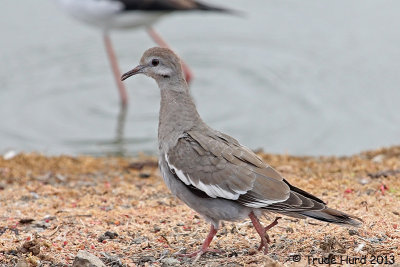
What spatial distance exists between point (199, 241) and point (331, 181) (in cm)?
194

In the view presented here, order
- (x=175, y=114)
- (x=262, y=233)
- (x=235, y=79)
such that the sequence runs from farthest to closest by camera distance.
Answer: (x=235, y=79) → (x=175, y=114) → (x=262, y=233)

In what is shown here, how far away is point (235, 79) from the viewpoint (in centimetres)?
1287

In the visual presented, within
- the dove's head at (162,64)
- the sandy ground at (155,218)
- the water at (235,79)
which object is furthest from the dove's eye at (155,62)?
the water at (235,79)

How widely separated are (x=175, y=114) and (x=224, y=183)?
3.02ft

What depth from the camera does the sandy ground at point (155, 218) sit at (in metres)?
5.26

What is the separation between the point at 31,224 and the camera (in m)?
6.23

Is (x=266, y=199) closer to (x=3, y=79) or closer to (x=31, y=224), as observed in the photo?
(x=31, y=224)

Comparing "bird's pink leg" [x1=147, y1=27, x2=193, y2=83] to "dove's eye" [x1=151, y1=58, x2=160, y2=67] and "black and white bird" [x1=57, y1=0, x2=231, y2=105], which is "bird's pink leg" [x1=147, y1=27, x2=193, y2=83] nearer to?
"black and white bird" [x1=57, y1=0, x2=231, y2=105]

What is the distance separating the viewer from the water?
37.1ft

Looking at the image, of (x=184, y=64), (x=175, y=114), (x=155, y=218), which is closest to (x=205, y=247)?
(x=155, y=218)

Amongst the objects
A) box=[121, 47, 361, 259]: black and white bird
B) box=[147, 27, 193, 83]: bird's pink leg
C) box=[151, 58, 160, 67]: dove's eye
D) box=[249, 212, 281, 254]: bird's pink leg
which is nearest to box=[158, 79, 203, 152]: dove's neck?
box=[121, 47, 361, 259]: black and white bird

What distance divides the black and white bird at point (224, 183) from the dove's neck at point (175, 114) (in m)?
0.01

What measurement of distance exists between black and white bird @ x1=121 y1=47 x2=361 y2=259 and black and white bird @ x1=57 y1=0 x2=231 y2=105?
21.7ft

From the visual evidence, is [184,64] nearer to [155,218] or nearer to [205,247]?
[155,218]
